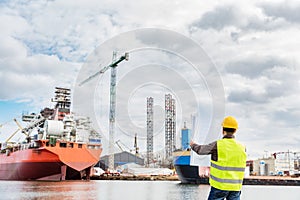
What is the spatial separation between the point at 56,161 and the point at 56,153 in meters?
1.03

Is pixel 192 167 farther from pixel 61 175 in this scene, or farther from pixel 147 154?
pixel 147 154

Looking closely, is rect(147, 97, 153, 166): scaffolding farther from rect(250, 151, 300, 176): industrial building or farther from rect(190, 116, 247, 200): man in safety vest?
rect(190, 116, 247, 200): man in safety vest

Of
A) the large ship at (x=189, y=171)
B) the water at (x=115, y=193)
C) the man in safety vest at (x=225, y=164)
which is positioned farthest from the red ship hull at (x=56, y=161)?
the man in safety vest at (x=225, y=164)

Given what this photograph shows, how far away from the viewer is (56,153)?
47.2 metres

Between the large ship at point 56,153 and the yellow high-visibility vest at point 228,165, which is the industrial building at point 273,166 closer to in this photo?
the large ship at point 56,153

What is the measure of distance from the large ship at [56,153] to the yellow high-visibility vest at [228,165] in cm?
4487

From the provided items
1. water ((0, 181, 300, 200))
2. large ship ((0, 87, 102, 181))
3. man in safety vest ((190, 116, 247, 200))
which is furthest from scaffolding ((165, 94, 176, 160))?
man in safety vest ((190, 116, 247, 200))

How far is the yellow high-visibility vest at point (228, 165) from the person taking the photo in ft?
13.3

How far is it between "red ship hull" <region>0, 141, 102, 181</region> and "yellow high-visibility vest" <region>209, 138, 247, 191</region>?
4482 centimetres

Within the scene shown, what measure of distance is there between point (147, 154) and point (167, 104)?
23452 millimetres

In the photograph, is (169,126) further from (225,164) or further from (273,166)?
(225,164)

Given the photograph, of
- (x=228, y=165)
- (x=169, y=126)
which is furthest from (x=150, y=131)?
(x=228, y=165)

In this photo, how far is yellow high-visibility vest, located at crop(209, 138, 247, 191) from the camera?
4047 millimetres

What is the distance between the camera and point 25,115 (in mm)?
72938
